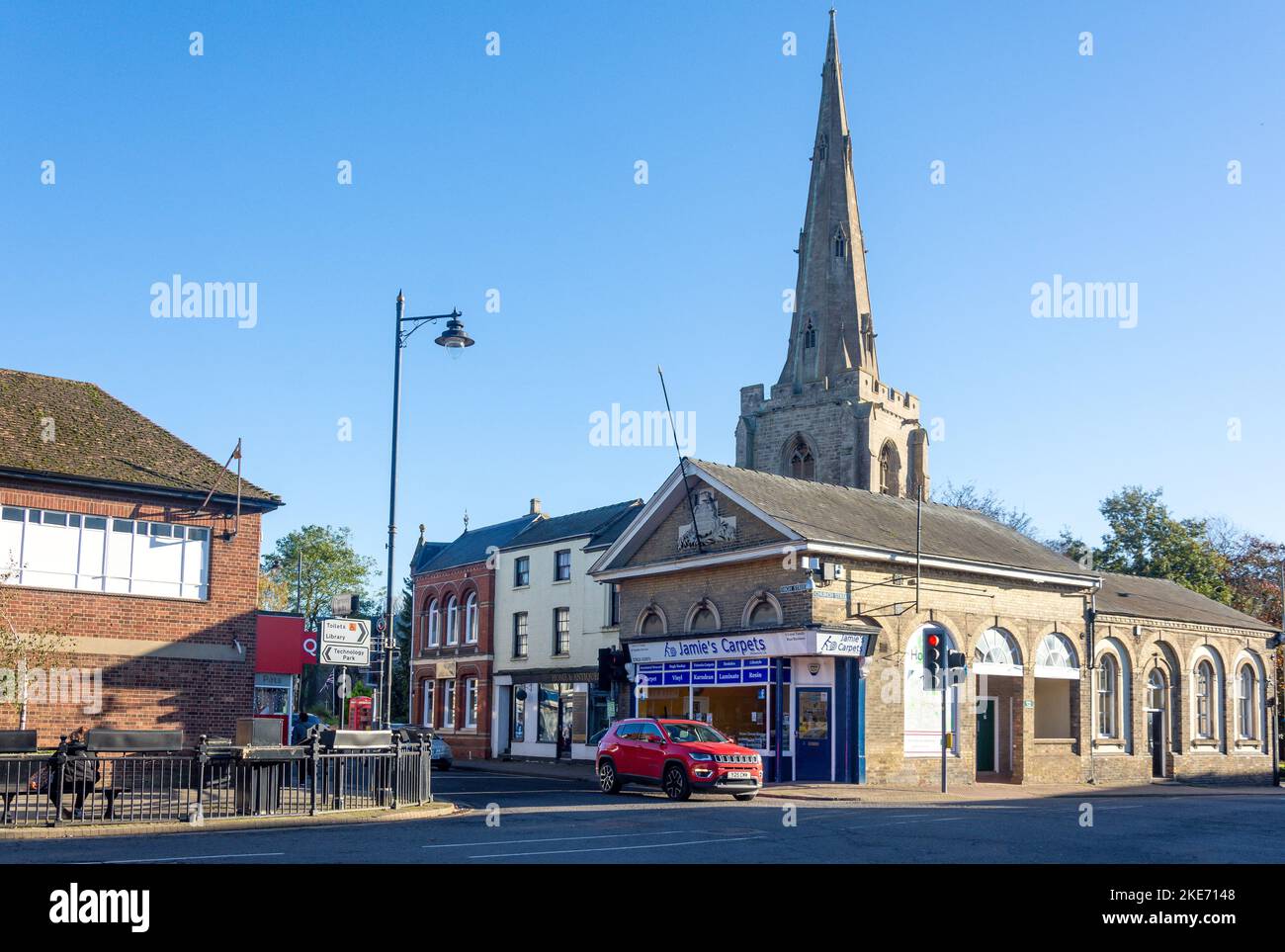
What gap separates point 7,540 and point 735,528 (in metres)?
17.1

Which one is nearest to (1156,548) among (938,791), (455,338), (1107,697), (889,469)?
(889,469)

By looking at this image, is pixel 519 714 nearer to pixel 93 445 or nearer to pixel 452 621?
pixel 452 621

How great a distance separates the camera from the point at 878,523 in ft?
113

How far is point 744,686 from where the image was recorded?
1287 inches

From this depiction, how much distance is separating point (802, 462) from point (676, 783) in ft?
128

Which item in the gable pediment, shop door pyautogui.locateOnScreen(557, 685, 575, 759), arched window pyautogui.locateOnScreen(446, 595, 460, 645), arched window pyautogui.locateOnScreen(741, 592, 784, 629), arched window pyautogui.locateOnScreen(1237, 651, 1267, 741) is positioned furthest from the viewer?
arched window pyautogui.locateOnScreen(446, 595, 460, 645)

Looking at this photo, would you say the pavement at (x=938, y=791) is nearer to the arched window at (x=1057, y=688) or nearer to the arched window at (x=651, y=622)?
the arched window at (x=1057, y=688)

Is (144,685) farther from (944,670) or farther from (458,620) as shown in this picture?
(458,620)

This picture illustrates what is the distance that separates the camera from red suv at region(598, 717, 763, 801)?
973 inches

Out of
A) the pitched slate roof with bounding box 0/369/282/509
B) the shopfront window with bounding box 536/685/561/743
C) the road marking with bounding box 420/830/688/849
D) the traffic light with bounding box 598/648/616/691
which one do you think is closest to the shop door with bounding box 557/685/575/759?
the shopfront window with bounding box 536/685/561/743

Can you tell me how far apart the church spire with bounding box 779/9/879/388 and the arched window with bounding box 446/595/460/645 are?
22.1 metres

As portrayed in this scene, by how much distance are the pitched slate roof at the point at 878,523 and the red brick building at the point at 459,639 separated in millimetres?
16218

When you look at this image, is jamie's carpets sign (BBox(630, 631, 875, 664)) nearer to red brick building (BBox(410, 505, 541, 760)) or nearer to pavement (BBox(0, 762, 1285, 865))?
pavement (BBox(0, 762, 1285, 865))
